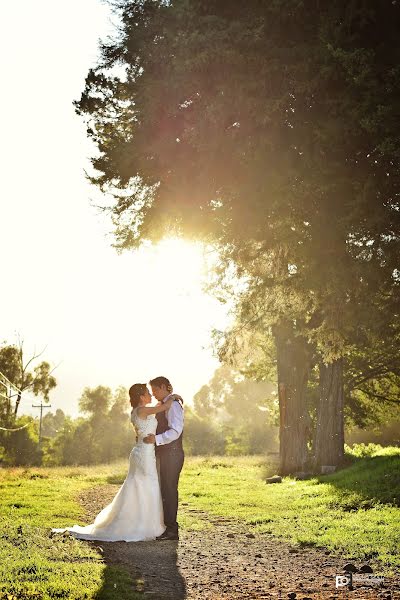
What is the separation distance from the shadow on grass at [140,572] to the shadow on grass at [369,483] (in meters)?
5.21

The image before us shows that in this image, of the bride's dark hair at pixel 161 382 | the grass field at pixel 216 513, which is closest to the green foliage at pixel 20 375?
the grass field at pixel 216 513

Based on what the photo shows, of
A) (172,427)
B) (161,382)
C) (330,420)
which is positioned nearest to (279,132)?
(161,382)

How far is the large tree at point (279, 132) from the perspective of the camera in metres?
10.8

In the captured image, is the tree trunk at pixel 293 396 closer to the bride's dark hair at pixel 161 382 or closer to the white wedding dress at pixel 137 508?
the bride's dark hair at pixel 161 382

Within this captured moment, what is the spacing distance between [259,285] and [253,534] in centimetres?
506

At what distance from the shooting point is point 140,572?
27.9 ft

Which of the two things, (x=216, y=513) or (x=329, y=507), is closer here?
(x=329, y=507)

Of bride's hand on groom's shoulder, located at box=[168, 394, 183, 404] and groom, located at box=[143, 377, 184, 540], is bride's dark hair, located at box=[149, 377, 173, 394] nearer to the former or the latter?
groom, located at box=[143, 377, 184, 540]

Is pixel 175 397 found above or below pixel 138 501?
above

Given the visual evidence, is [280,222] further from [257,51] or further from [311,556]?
[311,556]

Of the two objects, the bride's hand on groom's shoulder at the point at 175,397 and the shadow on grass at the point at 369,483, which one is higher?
the bride's hand on groom's shoulder at the point at 175,397

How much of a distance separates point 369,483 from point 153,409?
7.15m

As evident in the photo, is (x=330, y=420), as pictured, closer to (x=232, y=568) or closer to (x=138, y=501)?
(x=138, y=501)

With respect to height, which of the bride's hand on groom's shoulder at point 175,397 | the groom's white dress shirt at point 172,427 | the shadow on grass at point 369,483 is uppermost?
the bride's hand on groom's shoulder at point 175,397
